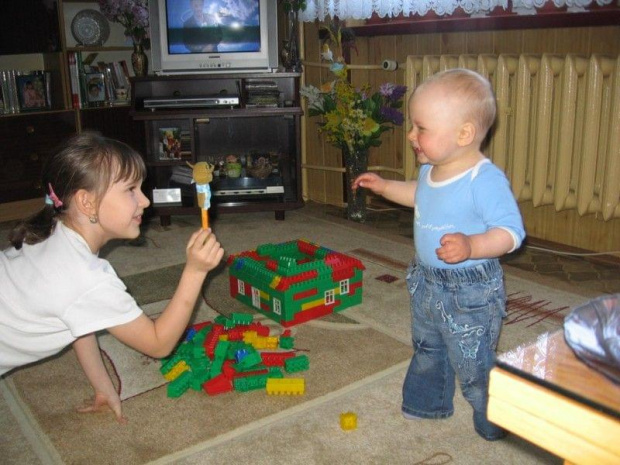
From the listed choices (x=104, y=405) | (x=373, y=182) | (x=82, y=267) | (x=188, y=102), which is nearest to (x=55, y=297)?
(x=82, y=267)

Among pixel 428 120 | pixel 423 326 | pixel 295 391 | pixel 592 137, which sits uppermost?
pixel 428 120

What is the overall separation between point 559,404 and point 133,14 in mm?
3451

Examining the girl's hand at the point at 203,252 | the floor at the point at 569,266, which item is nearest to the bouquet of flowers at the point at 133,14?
the floor at the point at 569,266

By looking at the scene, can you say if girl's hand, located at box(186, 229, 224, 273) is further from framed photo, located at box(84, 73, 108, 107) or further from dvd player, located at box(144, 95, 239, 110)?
framed photo, located at box(84, 73, 108, 107)

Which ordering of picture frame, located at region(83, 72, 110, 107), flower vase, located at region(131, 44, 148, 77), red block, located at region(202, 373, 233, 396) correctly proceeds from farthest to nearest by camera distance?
1. picture frame, located at region(83, 72, 110, 107)
2. flower vase, located at region(131, 44, 148, 77)
3. red block, located at region(202, 373, 233, 396)

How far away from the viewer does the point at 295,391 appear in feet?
5.43

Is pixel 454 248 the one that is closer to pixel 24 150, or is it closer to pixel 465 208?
pixel 465 208

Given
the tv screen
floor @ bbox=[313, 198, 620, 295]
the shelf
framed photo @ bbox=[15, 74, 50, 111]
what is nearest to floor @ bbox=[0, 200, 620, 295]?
→ floor @ bbox=[313, 198, 620, 295]

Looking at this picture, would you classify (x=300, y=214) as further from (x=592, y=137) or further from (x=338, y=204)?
(x=592, y=137)

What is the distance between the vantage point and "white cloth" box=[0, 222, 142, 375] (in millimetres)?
1286

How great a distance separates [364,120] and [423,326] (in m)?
1.89

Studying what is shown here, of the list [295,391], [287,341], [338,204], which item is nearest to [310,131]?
[338,204]

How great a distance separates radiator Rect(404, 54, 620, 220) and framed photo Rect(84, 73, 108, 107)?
7.12 ft

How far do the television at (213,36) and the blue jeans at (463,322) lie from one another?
88.7 inches
